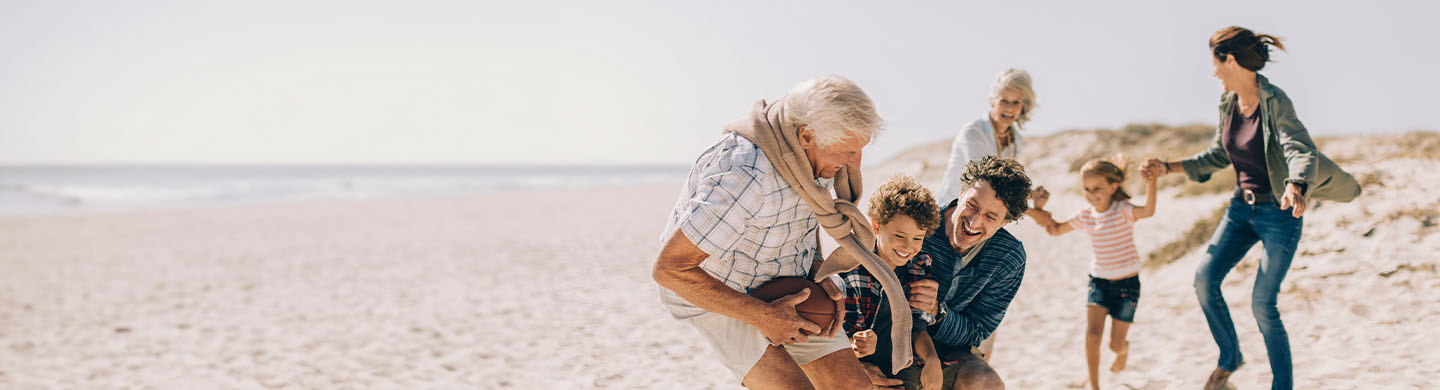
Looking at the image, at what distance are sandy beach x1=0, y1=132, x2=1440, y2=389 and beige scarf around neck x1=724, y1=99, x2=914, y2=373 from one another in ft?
2.20

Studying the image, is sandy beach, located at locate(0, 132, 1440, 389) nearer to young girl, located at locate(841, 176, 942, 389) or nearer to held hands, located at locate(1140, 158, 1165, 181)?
young girl, located at locate(841, 176, 942, 389)

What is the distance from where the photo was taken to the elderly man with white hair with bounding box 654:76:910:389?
2.29 meters

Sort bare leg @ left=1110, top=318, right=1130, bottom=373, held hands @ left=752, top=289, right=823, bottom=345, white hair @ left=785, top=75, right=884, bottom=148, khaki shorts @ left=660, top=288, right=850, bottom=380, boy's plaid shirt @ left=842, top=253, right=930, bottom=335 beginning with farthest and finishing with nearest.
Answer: bare leg @ left=1110, top=318, right=1130, bottom=373, boy's plaid shirt @ left=842, top=253, right=930, bottom=335, khaki shorts @ left=660, top=288, right=850, bottom=380, held hands @ left=752, top=289, right=823, bottom=345, white hair @ left=785, top=75, right=884, bottom=148

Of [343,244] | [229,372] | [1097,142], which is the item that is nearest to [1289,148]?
[229,372]

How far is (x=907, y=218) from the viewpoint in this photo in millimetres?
2617

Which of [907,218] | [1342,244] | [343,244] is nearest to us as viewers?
[907,218]

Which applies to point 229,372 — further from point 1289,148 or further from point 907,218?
point 1289,148

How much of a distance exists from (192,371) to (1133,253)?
6.99 m

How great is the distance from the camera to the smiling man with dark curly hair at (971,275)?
2.96 m

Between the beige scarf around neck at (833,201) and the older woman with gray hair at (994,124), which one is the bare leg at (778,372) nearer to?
the beige scarf around neck at (833,201)

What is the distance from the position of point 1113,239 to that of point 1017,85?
4.17 ft

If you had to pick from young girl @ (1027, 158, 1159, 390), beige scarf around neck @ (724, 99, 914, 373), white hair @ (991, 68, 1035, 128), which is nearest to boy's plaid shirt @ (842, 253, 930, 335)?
beige scarf around neck @ (724, 99, 914, 373)

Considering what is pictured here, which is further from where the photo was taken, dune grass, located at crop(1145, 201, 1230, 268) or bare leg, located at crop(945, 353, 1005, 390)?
dune grass, located at crop(1145, 201, 1230, 268)

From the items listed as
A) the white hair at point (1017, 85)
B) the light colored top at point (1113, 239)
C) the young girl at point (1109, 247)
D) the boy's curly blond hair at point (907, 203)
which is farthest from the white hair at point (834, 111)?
the light colored top at point (1113, 239)
